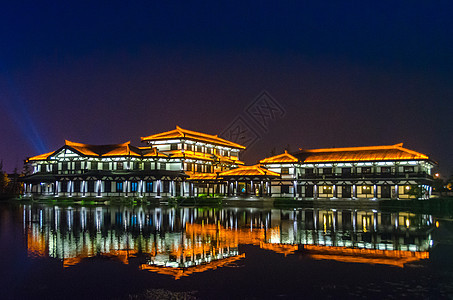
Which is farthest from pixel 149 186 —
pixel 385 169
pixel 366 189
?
pixel 385 169

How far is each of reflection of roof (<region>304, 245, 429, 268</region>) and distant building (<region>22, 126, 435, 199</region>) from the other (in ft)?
147

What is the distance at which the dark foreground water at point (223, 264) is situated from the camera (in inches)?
517

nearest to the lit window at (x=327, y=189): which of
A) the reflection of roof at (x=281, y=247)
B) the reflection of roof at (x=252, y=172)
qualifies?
the reflection of roof at (x=252, y=172)

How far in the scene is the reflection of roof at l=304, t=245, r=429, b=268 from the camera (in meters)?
17.5

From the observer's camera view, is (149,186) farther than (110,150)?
No

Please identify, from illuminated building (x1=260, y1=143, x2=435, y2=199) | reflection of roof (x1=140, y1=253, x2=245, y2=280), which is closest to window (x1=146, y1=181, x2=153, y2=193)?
illuminated building (x1=260, y1=143, x2=435, y2=199)

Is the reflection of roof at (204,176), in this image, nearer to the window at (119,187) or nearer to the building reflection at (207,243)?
the window at (119,187)

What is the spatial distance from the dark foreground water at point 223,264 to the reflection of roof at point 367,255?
0.04m

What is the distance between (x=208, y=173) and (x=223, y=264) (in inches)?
2333

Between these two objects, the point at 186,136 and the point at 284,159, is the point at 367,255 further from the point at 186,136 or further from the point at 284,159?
the point at 186,136

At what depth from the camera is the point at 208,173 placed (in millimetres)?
76188

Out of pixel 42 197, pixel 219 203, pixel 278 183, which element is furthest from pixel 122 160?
pixel 278 183

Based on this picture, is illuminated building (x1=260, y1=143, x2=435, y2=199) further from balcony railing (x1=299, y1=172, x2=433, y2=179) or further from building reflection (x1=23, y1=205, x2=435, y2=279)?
building reflection (x1=23, y1=205, x2=435, y2=279)

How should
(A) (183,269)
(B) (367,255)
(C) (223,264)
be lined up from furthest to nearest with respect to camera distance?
(B) (367,255)
(C) (223,264)
(A) (183,269)
